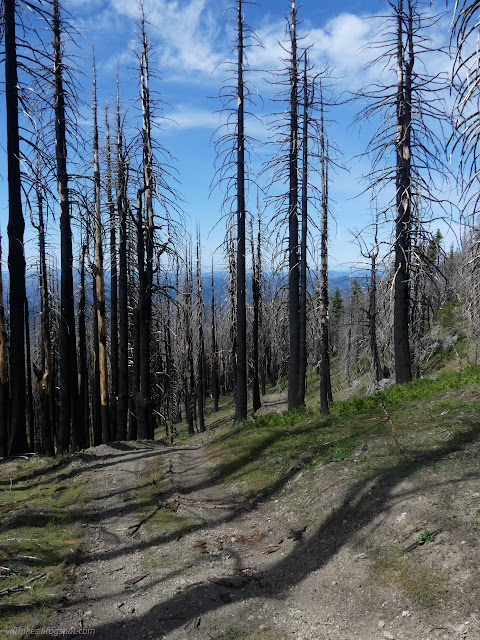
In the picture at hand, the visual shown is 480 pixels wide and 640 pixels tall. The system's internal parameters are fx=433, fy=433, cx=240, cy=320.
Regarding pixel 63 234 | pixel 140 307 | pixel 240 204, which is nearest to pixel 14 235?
pixel 63 234

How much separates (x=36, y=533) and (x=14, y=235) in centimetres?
682

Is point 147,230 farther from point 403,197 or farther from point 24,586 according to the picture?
point 24,586

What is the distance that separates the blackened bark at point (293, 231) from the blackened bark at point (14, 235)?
348 inches

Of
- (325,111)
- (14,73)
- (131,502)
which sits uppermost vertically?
(325,111)

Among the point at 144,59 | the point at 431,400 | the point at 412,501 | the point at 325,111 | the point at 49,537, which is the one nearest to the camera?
the point at 412,501

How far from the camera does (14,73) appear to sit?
1001 centimetres

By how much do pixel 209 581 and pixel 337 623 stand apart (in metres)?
1.51

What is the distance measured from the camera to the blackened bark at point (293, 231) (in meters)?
15.4

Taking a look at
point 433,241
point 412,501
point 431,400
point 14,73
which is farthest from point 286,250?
point 412,501

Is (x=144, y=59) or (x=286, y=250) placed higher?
(x=144, y=59)

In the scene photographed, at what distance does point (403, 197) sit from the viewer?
12.3 meters

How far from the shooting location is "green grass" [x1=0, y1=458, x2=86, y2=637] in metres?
4.26

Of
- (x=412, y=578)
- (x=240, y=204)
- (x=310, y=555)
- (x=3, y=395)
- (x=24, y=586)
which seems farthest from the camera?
(x=240, y=204)

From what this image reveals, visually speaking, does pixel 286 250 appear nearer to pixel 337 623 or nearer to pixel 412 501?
pixel 412 501
